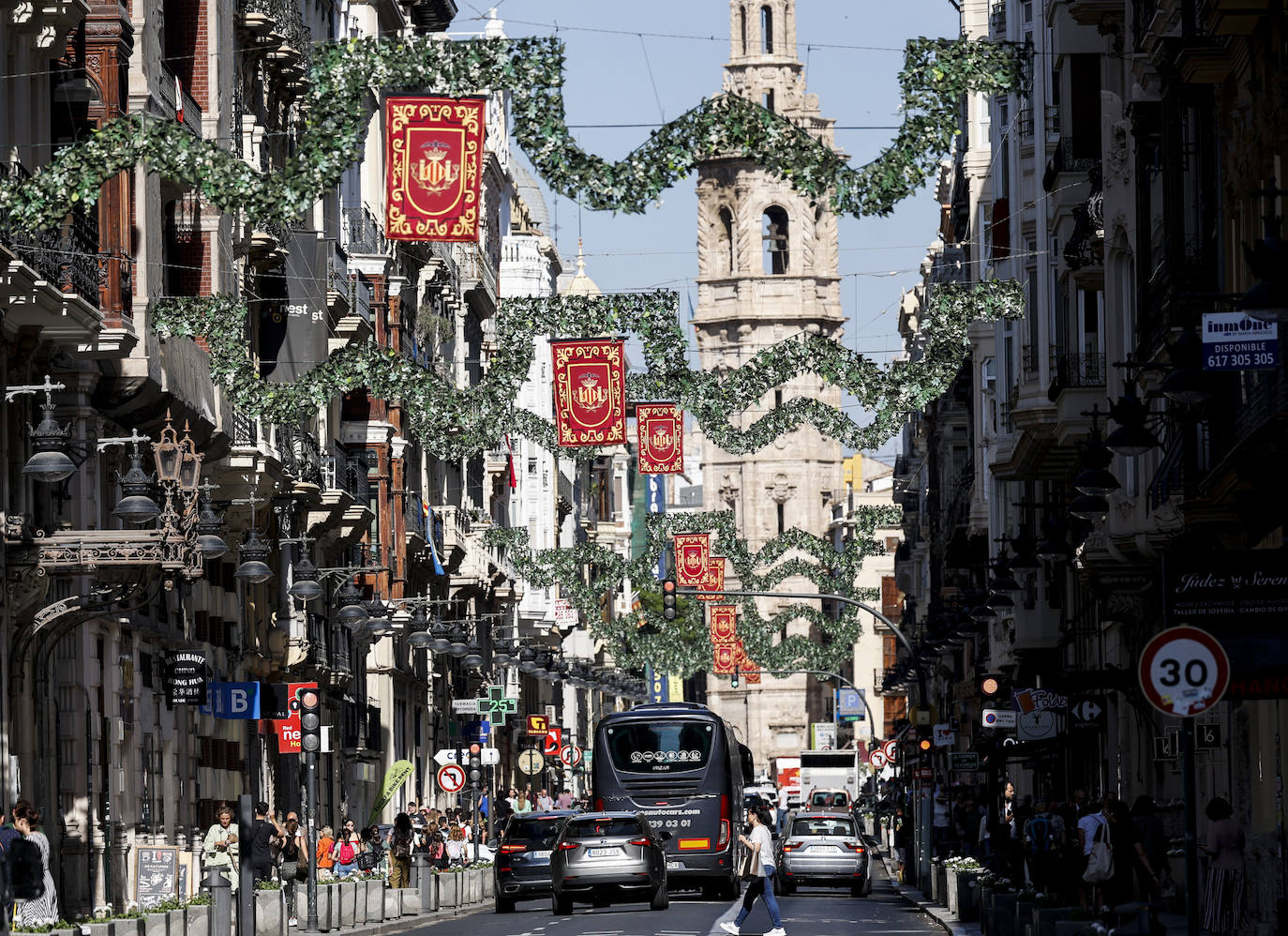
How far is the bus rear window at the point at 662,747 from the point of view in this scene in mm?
49531

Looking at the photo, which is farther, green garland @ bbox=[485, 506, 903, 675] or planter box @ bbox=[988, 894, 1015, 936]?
green garland @ bbox=[485, 506, 903, 675]

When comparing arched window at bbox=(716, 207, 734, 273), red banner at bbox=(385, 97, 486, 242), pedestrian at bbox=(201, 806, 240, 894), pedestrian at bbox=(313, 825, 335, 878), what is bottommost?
pedestrian at bbox=(313, 825, 335, 878)

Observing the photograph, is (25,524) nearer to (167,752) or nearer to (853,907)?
(167,752)

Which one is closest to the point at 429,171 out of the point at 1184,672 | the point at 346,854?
the point at 346,854

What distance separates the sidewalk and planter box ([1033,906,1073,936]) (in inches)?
35.9

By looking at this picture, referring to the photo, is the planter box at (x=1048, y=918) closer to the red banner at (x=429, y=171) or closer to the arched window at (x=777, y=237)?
the red banner at (x=429, y=171)

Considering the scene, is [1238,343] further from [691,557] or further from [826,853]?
[691,557]

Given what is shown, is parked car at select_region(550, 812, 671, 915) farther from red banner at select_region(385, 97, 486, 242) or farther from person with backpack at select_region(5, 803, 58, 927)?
person with backpack at select_region(5, 803, 58, 927)

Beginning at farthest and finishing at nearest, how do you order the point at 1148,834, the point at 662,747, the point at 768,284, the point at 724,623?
1. the point at 768,284
2. the point at 724,623
3. the point at 662,747
4. the point at 1148,834

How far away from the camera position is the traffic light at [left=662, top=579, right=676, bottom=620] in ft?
198

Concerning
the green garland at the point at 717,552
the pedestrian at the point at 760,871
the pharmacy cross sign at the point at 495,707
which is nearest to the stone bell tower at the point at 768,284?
the green garland at the point at 717,552

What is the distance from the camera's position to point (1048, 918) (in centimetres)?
2367

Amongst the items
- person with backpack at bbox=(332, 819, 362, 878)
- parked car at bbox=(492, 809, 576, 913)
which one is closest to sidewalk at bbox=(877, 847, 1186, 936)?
parked car at bbox=(492, 809, 576, 913)

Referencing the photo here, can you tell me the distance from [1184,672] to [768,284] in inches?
5351
